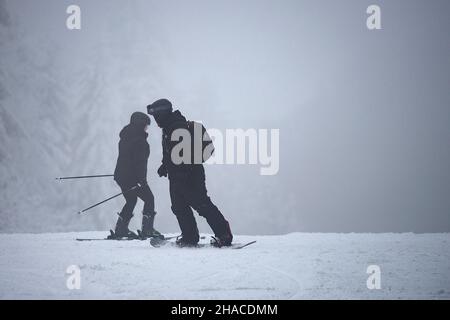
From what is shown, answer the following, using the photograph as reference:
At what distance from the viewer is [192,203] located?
7.03 metres

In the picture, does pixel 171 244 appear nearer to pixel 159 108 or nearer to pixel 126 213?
pixel 126 213

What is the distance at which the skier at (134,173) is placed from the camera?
8.73m

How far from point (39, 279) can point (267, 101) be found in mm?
155612

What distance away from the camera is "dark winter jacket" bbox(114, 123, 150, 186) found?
8734mm

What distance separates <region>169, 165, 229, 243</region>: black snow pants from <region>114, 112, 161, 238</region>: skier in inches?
67.8

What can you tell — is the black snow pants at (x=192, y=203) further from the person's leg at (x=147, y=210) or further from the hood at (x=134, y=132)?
the hood at (x=134, y=132)

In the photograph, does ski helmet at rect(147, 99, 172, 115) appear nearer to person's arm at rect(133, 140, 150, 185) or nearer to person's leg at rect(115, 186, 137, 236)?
person's arm at rect(133, 140, 150, 185)

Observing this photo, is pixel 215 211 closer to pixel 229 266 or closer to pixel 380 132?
pixel 229 266

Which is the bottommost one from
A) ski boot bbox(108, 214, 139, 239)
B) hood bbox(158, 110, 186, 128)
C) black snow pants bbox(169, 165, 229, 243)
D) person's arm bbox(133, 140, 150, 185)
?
ski boot bbox(108, 214, 139, 239)

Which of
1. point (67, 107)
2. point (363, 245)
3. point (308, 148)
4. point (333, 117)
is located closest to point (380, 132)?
point (333, 117)

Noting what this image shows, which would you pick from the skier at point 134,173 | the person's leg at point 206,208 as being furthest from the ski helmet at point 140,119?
the person's leg at point 206,208

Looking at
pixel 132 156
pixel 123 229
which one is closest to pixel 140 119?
pixel 132 156

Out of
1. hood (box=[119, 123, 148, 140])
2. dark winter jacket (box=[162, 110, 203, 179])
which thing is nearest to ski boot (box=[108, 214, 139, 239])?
hood (box=[119, 123, 148, 140])

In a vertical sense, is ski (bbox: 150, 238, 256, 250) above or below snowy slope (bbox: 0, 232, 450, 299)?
below
